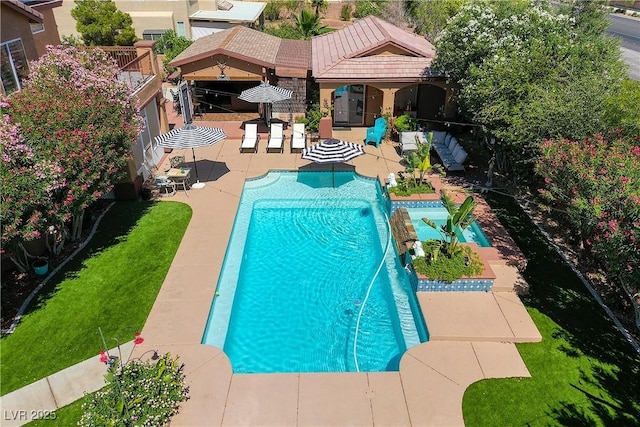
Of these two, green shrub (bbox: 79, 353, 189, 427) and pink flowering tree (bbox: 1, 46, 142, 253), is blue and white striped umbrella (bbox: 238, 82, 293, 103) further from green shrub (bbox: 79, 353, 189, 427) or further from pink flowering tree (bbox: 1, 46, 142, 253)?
green shrub (bbox: 79, 353, 189, 427)

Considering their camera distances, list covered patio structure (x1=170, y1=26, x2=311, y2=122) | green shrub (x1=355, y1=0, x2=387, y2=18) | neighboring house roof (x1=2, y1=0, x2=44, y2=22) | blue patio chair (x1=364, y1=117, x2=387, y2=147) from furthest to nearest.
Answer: green shrub (x1=355, y1=0, x2=387, y2=18)
covered patio structure (x1=170, y1=26, x2=311, y2=122)
blue patio chair (x1=364, y1=117, x2=387, y2=147)
neighboring house roof (x1=2, y1=0, x2=44, y2=22)

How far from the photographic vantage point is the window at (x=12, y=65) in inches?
639

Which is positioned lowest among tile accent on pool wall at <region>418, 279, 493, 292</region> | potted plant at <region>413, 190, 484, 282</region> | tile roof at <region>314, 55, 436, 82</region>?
tile accent on pool wall at <region>418, 279, 493, 292</region>

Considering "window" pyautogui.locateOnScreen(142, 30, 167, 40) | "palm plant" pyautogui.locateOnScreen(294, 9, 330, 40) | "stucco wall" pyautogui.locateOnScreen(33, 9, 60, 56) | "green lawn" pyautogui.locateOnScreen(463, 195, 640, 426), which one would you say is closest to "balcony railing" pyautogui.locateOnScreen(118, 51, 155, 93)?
"stucco wall" pyautogui.locateOnScreen(33, 9, 60, 56)

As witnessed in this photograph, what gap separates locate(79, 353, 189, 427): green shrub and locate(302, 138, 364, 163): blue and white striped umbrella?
10.6 meters

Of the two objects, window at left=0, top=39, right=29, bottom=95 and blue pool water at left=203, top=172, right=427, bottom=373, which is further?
window at left=0, top=39, right=29, bottom=95

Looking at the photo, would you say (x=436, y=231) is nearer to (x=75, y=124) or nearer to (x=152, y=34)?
(x=75, y=124)

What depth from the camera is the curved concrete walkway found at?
9594mm

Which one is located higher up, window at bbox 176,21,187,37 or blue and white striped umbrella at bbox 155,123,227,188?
window at bbox 176,21,187,37

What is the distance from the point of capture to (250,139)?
23.3 meters

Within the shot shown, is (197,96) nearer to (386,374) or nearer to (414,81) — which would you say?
(414,81)

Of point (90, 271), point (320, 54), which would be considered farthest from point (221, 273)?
point (320, 54)

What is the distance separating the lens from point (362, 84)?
24.3 meters

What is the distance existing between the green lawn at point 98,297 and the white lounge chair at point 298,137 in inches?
296
